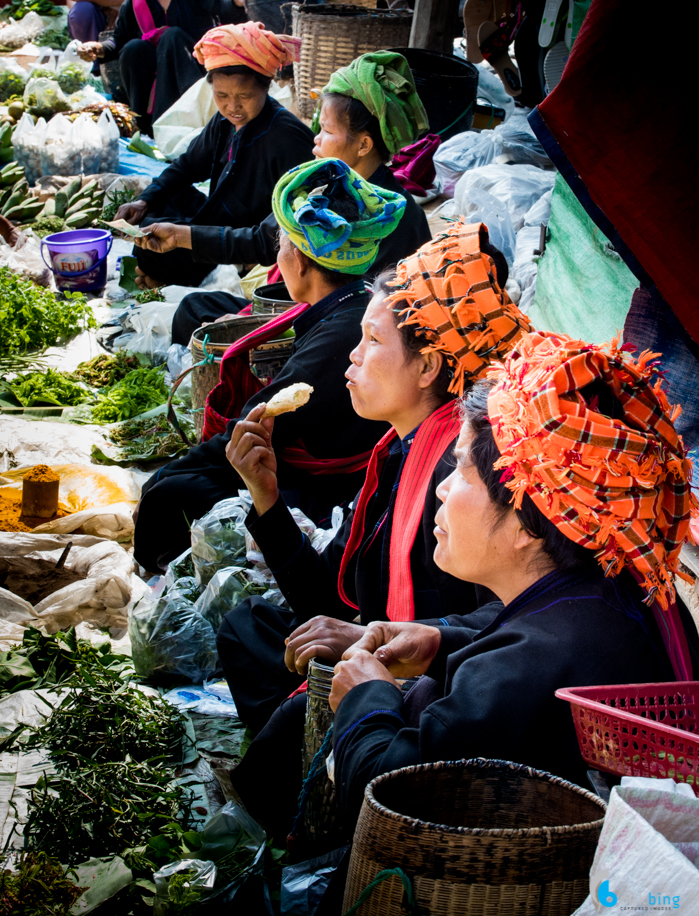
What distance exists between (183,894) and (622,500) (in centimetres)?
118

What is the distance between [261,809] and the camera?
7.06ft

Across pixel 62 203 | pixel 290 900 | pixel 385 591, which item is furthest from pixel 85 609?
pixel 62 203

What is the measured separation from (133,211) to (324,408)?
375cm

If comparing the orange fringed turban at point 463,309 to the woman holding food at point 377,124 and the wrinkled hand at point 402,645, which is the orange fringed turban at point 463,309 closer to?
the wrinkled hand at point 402,645

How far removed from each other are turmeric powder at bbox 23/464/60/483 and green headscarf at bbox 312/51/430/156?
232 cm

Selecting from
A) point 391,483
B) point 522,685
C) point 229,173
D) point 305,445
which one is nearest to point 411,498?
point 391,483

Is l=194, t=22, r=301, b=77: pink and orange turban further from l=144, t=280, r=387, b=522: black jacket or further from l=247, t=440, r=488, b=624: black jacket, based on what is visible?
l=247, t=440, r=488, b=624: black jacket

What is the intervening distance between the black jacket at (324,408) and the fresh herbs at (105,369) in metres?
2.11

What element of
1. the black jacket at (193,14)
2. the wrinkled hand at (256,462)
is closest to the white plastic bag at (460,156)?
the wrinkled hand at (256,462)

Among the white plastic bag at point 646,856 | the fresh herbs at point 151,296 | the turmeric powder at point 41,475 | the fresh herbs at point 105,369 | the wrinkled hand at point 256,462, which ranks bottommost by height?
the fresh herbs at point 105,369

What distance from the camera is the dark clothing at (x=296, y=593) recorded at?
90.7 inches

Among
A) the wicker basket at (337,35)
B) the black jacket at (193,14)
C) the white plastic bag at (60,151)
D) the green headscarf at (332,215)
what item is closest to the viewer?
the green headscarf at (332,215)

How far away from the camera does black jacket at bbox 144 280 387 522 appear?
3107 mm

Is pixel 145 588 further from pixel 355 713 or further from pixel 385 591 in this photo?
pixel 355 713
